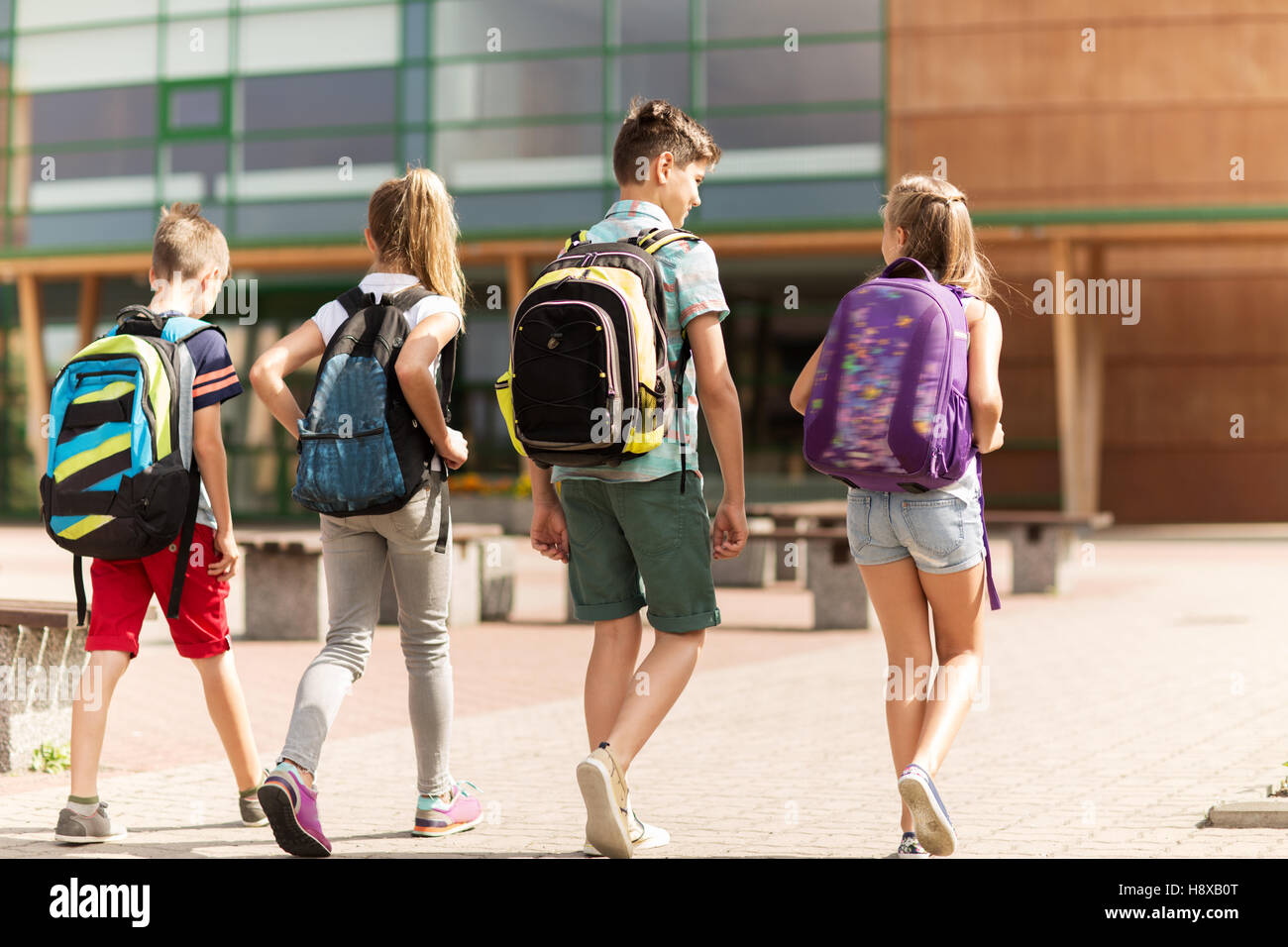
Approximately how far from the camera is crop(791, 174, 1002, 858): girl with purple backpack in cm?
446

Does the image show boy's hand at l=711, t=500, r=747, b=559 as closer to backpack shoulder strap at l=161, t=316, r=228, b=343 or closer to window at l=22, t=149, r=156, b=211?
backpack shoulder strap at l=161, t=316, r=228, b=343

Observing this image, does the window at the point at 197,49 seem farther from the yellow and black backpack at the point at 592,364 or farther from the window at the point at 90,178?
the yellow and black backpack at the point at 592,364

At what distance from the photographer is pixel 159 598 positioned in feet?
16.7

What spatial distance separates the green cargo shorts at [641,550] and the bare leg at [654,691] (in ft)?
0.21

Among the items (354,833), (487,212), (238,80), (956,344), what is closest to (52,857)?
(354,833)

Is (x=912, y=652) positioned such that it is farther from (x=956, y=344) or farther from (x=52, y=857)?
(x=52, y=857)

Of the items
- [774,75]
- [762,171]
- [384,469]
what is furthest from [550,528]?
[774,75]

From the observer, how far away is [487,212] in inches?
1097

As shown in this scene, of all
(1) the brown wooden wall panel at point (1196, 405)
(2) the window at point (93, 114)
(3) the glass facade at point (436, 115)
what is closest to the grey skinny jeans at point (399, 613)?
(3) the glass facade at point (436, 115)

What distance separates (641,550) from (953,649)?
0.91m

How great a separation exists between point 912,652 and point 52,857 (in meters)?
2.45

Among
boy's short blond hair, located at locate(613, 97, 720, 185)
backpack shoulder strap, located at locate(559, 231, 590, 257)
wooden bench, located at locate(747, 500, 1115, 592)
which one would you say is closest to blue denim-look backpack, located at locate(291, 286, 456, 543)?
backpack shoulder strap, located at locate(559, 231, 590, 257)

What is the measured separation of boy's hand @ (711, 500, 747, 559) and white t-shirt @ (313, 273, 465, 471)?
0.90 metres

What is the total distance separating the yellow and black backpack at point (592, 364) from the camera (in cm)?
444
